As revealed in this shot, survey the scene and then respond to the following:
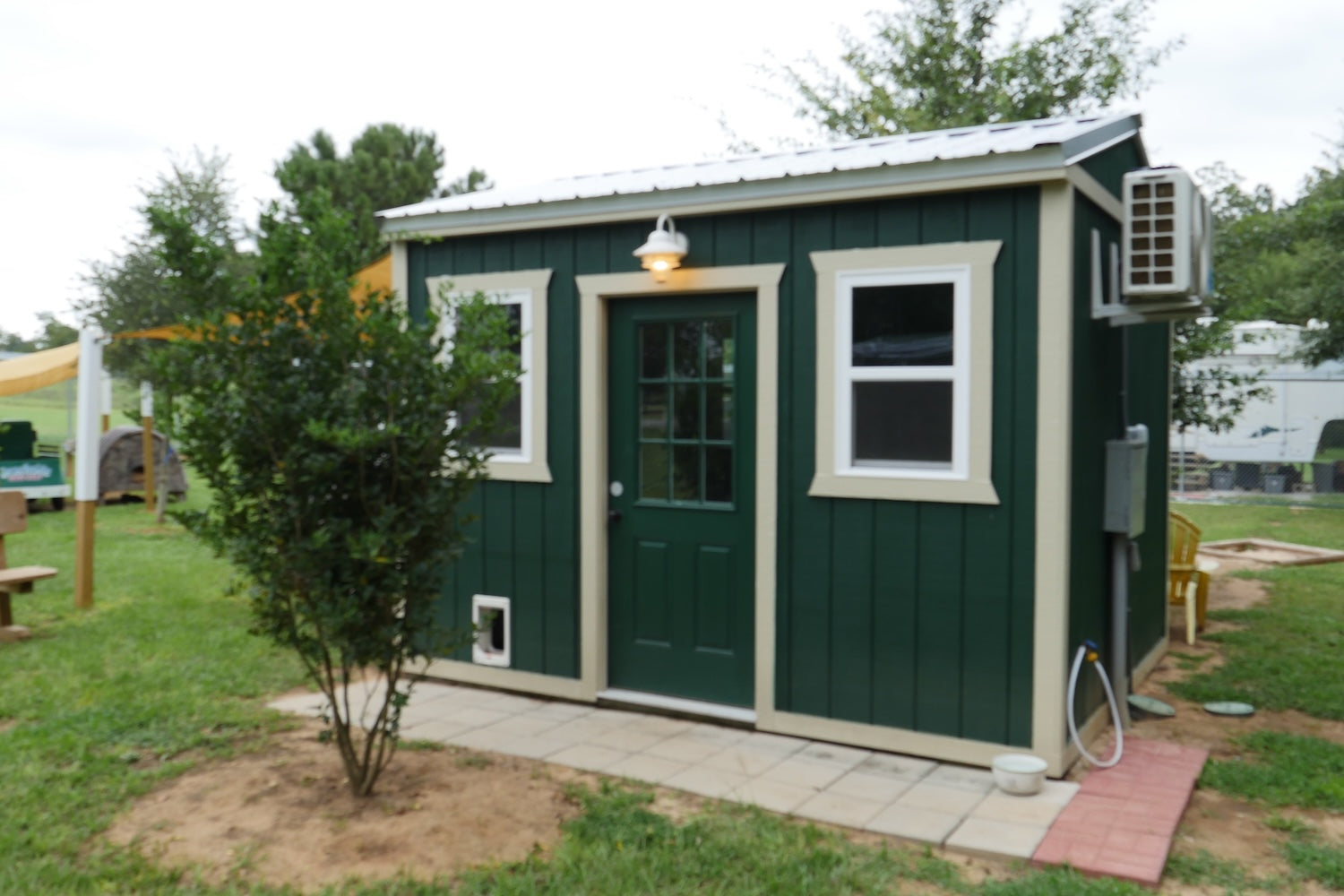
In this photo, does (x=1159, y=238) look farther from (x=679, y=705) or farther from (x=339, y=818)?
(x=339, y=818)

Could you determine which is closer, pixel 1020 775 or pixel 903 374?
Result: pixel 1020 775

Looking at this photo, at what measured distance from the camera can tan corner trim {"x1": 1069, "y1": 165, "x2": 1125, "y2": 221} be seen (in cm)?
423

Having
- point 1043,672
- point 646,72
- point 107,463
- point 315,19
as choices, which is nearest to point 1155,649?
point 1043,672

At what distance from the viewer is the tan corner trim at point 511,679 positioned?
17.5 ft

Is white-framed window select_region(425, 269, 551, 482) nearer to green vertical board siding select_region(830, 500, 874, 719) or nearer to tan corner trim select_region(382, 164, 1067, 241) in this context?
tan corner trim select_region(382, 164, 1067, 241)

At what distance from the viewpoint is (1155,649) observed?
6.31 metres

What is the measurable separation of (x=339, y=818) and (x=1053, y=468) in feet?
9.74

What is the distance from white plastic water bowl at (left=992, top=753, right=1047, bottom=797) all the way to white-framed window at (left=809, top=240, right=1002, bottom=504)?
1.03 metres

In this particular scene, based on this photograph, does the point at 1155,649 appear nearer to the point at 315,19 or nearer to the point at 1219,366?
the point at 1219,366

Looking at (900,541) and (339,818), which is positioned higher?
(900,541)

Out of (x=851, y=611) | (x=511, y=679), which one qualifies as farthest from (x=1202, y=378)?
(x=511, y=679)

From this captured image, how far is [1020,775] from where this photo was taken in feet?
→ 13.1

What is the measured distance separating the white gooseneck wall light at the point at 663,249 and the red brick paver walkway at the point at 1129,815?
9.18 ft

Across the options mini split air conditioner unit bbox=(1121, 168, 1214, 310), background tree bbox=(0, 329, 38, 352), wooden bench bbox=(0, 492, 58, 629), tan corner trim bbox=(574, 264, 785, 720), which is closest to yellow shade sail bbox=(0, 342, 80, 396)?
wooden bench bbox=(0, 492, 58, 629)
